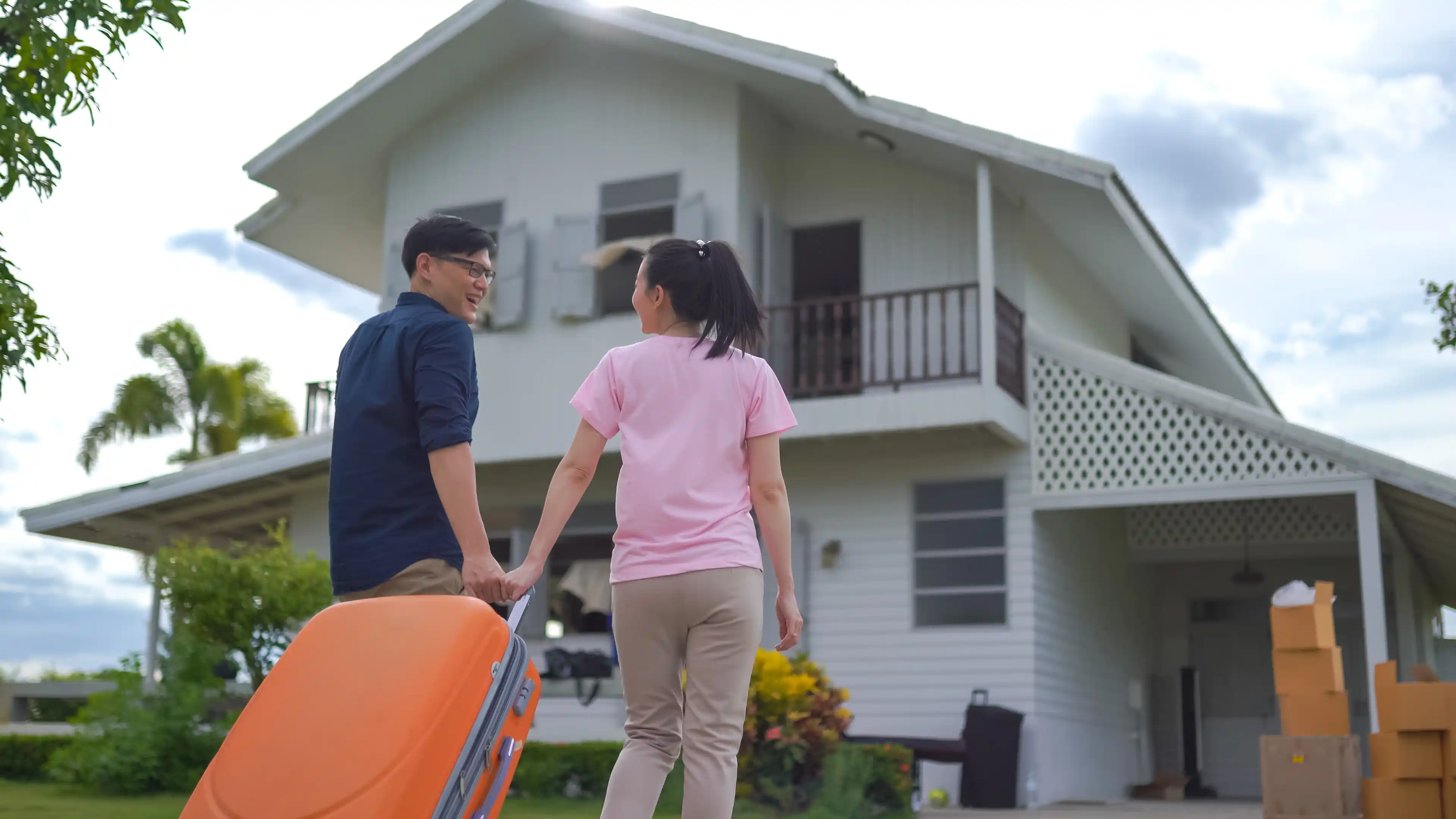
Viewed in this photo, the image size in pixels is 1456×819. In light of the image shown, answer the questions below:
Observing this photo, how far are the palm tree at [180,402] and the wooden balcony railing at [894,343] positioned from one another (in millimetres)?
16105

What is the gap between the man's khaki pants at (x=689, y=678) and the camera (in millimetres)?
3049

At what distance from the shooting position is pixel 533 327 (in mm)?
13992

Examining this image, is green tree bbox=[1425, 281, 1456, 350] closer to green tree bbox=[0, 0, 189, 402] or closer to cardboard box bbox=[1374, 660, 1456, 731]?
cardboard box bbox=[1374, 660, 1456, 731]

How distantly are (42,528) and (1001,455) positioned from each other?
10.5 m

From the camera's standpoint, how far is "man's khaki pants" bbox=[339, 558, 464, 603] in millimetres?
3086

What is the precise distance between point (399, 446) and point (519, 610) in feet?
1.51

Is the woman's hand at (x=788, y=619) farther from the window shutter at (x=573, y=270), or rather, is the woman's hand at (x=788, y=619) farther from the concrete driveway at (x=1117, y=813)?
the window shutter at (x=573, y=270)

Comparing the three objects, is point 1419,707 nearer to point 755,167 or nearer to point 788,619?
point 788,619

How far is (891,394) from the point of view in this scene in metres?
12.2

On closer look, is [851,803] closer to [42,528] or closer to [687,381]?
[687,381]

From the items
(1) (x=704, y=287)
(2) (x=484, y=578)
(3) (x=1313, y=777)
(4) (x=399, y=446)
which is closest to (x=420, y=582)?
(2) (x=484, y=578)

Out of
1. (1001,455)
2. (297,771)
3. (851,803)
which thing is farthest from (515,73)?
(297,771)

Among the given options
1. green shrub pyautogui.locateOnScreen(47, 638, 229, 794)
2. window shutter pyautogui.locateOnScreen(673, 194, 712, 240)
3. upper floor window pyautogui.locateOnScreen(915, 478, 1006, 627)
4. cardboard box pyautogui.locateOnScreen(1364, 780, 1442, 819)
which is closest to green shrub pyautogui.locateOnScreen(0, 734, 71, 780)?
green shrub pyautogui.locateOnScreen(47, 638, 229, 794)

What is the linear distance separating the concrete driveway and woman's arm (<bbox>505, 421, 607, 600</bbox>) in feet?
24.7
